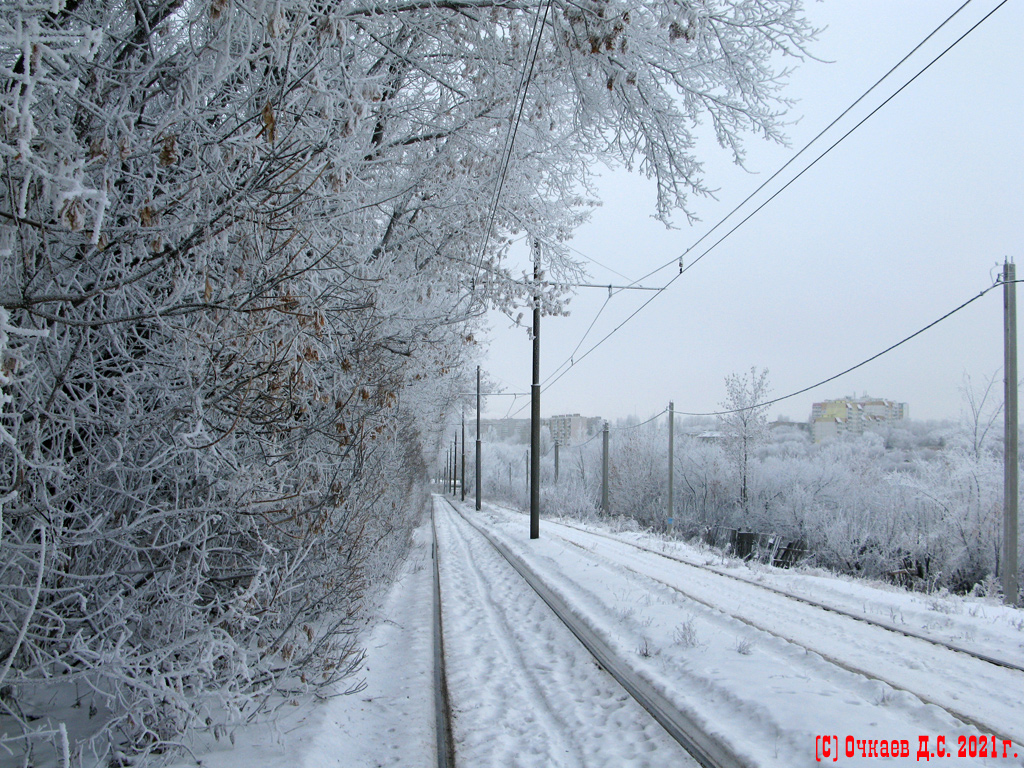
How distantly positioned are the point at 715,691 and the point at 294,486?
3730 millimetres

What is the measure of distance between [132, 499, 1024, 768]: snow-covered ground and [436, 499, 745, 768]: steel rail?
70 millimetres

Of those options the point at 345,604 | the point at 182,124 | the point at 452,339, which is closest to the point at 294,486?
the point at 345,604

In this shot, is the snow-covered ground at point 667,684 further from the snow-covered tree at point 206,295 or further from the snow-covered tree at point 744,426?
the snow-covered tree at point 744,426

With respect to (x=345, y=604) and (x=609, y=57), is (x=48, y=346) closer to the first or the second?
(x=345, y=604)

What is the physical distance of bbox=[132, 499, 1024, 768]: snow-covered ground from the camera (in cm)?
396

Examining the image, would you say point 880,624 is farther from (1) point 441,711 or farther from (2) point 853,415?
(2) point 853,415

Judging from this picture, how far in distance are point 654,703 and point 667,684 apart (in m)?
0.43

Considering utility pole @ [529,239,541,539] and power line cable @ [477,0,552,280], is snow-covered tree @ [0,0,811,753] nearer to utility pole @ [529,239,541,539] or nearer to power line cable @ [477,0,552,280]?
power line cable @ [477,0,552,280]

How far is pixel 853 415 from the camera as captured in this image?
71.7 metres

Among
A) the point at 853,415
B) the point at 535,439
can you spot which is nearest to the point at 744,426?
the point at 535,439

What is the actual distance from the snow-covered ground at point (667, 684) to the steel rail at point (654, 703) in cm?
7

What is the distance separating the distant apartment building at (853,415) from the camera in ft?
218

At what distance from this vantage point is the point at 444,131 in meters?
7.27

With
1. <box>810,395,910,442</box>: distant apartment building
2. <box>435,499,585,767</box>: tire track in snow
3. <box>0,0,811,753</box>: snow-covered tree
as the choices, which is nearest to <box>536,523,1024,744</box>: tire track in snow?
<box>435,499,585,767</box>: tire track in snow
